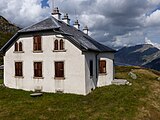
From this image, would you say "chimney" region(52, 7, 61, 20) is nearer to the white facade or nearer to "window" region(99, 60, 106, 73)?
the white facade

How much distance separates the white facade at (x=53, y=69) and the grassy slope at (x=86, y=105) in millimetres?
1474

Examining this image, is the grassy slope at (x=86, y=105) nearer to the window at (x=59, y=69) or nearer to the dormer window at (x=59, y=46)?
the window at (x=59, y=69)

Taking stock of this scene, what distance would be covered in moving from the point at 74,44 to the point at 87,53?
224 cm

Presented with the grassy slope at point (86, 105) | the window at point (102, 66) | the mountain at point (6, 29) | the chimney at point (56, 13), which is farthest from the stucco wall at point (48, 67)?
the mountain at point (6, 29)

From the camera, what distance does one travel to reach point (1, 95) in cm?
→ 3372

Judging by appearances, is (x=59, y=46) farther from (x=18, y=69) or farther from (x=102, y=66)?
(x=102, y=66)

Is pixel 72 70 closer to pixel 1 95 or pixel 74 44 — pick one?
pixel 74 44

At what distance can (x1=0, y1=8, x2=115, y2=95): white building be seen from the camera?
33375 millimetres

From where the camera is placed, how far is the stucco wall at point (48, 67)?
33.2 m

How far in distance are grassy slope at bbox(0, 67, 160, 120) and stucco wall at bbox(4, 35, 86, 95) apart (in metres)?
1.56

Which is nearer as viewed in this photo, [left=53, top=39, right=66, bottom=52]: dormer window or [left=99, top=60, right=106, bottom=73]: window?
[left=53, top=39, right=66, bottom=52]: dormer window

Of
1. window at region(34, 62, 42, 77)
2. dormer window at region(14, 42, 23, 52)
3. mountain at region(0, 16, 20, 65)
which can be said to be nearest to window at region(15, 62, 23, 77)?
dormer window at region(14, 42, 23, 52)

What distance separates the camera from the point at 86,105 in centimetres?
2841

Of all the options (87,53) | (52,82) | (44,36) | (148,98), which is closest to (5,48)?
(44,36)
